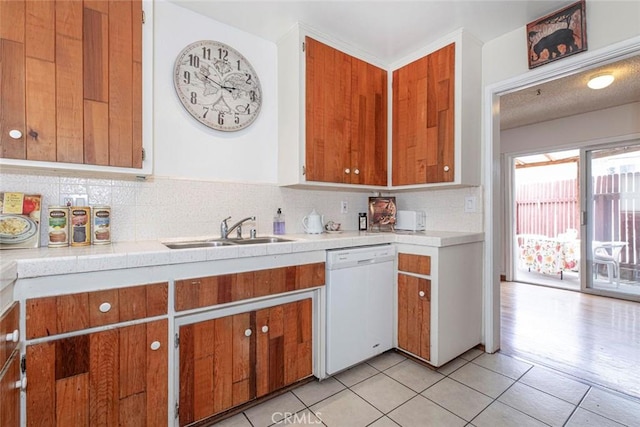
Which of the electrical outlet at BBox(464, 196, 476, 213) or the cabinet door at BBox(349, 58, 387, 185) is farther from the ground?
the cabinet door at BBox(349, 58, 387, 185)

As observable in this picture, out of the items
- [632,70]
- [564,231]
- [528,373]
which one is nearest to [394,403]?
[528,373]

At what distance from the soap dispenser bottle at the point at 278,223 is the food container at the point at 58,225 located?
1.22m

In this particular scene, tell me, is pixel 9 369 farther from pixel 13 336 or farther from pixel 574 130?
pixel 574 130

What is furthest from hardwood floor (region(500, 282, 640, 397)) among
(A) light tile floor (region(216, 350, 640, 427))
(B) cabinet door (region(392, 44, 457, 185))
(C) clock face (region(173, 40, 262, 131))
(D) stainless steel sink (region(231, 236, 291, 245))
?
(C) clock face (region(173, 40, 262, 131))

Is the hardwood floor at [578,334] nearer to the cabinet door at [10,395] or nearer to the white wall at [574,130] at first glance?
the white wall at [574,130]

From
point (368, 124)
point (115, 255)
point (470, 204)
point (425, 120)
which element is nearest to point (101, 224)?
point (115, 255)

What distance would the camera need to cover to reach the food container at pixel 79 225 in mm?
1502

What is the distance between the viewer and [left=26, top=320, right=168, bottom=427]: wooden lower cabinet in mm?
1105

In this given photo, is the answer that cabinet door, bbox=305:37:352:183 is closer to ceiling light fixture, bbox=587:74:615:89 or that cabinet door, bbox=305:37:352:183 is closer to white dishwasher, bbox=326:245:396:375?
white dishwasher, bbox=326:245:396:375

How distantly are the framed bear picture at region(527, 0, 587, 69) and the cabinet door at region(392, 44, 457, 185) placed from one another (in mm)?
515

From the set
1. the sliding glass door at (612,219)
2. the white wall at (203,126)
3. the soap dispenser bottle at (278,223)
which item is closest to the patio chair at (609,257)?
the sliding glass door at (612,219)

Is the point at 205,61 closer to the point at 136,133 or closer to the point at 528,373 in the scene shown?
the point at 136,133

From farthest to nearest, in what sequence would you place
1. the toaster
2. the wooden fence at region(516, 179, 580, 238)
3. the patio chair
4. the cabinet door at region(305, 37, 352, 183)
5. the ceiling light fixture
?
the wooden fence at region(516, 179, 580, 238), the patio chair, the ceiling light fixture, the toaster, the cabinet door at region(305, 37, 352, 183)

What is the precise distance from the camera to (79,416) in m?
1.17
